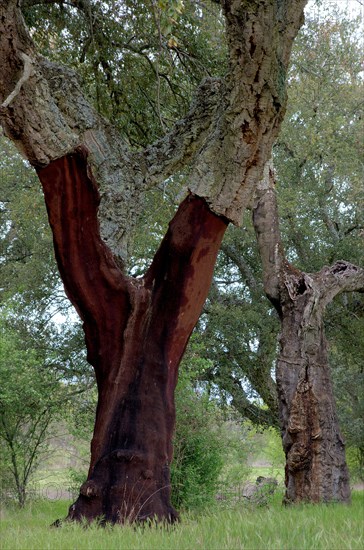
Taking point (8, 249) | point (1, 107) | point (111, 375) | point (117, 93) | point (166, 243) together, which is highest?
point (8, 249)

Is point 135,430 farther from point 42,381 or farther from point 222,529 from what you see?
point 42,381

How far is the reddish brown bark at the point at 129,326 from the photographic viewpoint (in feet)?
16.5

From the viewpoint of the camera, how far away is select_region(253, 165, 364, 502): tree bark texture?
7203 millimetres

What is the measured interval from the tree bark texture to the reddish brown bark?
2.40m

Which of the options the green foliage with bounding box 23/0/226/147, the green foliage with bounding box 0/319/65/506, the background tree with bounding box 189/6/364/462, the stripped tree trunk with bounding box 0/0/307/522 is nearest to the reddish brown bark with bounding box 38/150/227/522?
the stripped tree trunk with bounding box 0/0/307/522

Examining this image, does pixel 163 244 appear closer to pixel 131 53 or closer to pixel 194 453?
pixel 194 453

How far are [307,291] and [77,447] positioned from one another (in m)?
4.92

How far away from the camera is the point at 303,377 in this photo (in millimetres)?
7441

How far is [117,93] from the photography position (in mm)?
9172

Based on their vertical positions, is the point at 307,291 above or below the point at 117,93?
below

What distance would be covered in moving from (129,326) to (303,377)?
2.89m

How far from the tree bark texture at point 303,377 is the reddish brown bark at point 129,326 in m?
2.40

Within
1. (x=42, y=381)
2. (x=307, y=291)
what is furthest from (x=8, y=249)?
(x=307, y=291)

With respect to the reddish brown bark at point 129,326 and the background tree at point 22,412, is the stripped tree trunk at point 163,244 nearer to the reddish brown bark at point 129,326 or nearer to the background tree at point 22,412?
the reddish brown bark at point 129,326
